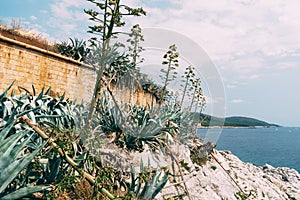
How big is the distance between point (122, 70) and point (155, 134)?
18.2 feet

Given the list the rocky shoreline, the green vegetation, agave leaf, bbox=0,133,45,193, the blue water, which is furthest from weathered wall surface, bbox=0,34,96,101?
agave leaf, bbox=0,133,45,193

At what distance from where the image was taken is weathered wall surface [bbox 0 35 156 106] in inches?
289

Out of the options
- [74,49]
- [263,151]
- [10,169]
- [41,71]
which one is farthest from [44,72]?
[263,151]

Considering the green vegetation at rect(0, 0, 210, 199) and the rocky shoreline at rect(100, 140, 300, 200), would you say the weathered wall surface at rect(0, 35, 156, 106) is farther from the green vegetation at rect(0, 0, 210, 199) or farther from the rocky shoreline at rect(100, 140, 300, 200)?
the rocky shoreline at rect(100, 140, 300, 200)

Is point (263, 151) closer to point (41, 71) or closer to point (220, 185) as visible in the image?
point (220, 185)

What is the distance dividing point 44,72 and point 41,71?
0.12 metres

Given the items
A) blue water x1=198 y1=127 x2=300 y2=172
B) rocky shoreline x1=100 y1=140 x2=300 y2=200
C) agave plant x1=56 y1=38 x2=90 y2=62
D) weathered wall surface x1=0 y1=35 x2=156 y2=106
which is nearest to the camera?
rocky shoreline x1=100 y1=140 x2=300 y2=200

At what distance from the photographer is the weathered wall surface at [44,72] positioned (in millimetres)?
7350

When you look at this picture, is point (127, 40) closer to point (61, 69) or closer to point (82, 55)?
point (61, 69)

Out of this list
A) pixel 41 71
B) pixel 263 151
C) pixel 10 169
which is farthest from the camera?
pixel 263 151

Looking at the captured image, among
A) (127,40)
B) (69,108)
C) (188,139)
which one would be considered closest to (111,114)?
(69,108)

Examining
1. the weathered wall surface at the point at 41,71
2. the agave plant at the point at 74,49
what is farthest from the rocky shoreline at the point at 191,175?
Answer: the agave plant at the point at 74,49

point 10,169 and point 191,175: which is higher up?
point 10,169

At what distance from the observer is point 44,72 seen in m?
8.63
